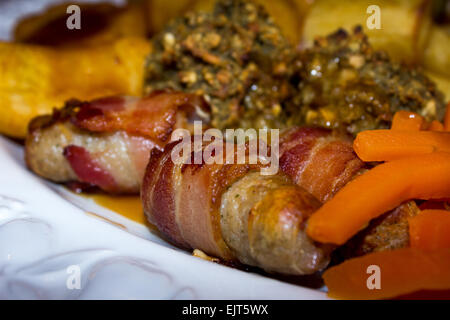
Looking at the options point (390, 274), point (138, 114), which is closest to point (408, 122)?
point (390, 274)

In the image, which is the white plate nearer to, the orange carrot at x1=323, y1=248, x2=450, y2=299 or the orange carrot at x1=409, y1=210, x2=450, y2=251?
the orange carrot at x1=323, y1=248, x2=450, y2=299

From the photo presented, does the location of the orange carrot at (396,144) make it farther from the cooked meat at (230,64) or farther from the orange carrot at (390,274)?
the cooked meat at (230,64)

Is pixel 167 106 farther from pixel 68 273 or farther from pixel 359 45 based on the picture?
pixel 359 45

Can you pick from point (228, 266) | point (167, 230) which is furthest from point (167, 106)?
point (228, 266)

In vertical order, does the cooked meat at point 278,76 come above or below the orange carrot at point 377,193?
above

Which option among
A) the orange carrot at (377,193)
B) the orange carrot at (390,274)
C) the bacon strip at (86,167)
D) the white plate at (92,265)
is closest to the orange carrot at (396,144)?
the orange carrot at (377,193)
